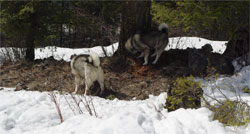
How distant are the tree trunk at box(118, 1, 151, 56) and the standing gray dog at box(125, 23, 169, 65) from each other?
0.37 metres

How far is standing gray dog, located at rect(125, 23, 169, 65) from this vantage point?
7.34m

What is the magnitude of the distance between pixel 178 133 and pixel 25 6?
7199mm

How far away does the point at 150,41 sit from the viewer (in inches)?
293

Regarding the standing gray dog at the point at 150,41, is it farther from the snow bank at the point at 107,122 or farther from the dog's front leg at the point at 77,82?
the snow bank at the point at 107,122

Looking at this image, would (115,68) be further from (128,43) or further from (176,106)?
(176,106)

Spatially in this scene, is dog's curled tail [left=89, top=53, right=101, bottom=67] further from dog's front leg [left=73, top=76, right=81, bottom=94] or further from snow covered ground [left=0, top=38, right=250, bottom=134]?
snow covered ground [left=0, top=38, right=250, bottom=134]

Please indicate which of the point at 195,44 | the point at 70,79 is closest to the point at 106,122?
the point at 70,79

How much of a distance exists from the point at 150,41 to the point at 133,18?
97cm

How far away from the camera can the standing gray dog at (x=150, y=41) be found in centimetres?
734

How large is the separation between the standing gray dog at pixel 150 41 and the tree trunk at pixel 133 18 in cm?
37

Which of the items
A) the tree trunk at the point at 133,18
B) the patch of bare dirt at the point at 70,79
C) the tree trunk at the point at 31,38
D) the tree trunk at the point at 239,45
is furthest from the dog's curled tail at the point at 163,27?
the tree trunk at the point at 31,38

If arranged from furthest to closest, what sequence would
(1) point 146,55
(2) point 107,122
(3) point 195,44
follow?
1. (3) point 195,44
2. (1) point 146,55
3. (2) point 107,122

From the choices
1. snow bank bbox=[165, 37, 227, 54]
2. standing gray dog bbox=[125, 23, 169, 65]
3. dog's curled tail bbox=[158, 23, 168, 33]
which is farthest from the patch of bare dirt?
snow bank bbox=[165, 37, 227, 54]

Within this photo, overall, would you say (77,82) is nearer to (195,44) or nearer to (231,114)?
(231,114)
